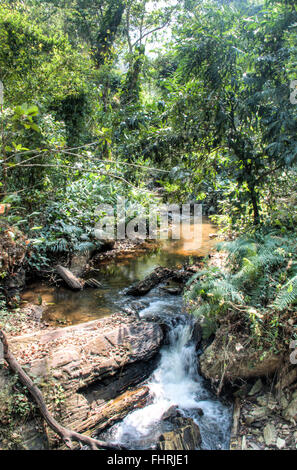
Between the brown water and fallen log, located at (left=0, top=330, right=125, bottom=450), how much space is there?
179 cm

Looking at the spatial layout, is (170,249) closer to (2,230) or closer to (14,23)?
(2,230)

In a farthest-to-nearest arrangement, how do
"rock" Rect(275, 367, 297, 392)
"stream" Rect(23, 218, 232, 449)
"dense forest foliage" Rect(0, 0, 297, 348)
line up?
1. "dense forest foliage" Rect(0, 0, 297, 348)
2. "stream" Rect(23, 218, 232, 449)
3. "rock" Rect(275, 367, 297, 392)

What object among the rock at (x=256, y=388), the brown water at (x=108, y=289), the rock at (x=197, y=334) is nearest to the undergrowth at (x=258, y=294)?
the rock at (x=197, y=334)

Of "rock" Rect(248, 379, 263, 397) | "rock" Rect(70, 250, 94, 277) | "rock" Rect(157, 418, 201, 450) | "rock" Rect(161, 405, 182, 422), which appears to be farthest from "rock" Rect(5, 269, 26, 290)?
"rock" Rect(248, 379, 263, 397)

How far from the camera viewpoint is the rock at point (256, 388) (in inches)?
148

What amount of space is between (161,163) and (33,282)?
13.8 ft

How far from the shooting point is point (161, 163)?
19.8ft

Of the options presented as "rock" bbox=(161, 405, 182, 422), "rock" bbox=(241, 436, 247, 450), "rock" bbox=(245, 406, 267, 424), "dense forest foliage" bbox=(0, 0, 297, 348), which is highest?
"dense forest foliage" bbox=(0, 0, 297, 348)

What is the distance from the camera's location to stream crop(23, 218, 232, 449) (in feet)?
12.1

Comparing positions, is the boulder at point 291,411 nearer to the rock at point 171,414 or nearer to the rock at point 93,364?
the rock at point 171,414

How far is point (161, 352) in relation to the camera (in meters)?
4.98

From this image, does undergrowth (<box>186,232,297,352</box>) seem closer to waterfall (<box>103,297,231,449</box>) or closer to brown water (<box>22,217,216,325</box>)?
waterfall (<box>103,297,231,449</box>)
